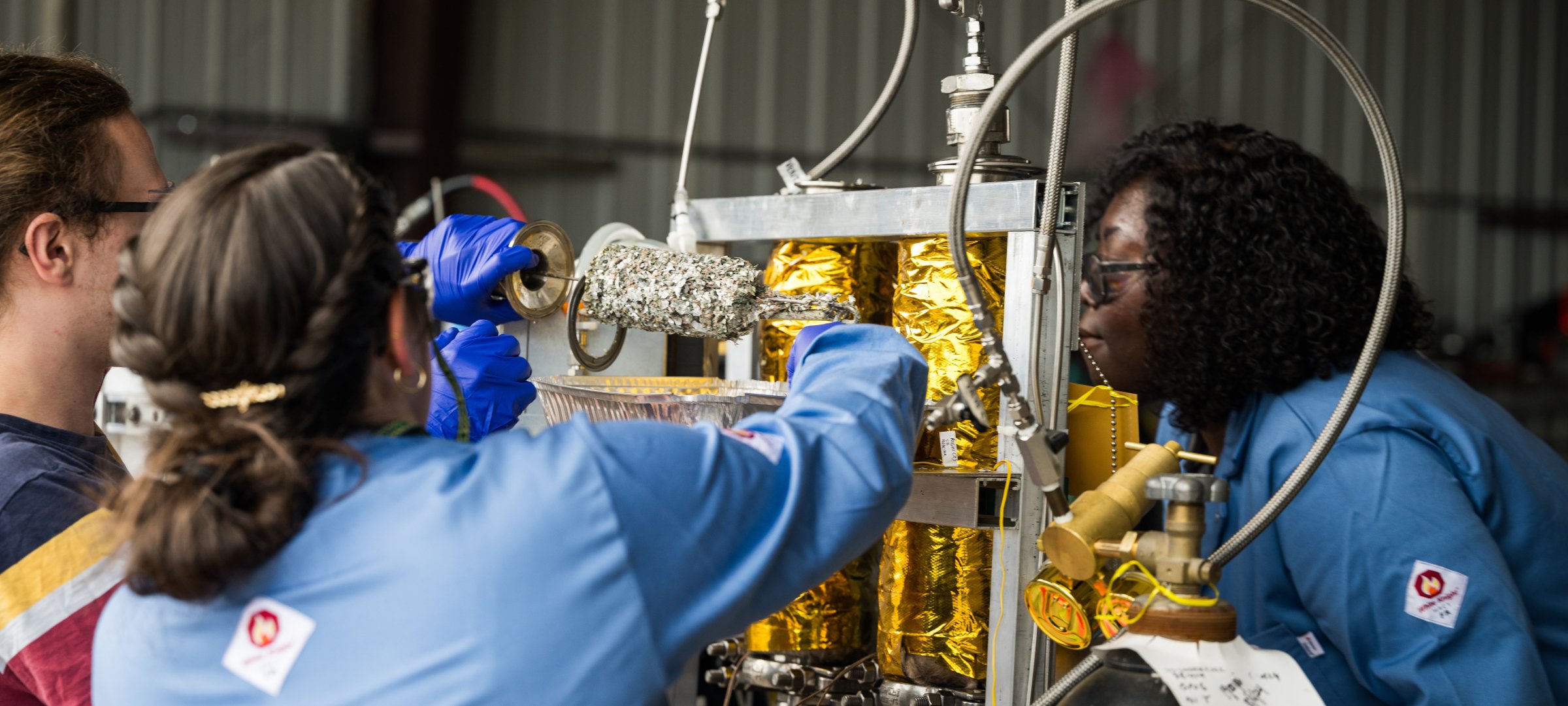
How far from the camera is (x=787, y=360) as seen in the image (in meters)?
1.30

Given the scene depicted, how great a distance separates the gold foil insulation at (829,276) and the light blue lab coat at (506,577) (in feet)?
1.69

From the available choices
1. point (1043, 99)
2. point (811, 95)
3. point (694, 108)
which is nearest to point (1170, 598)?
point (694, 108)

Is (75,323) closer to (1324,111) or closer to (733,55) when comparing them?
(733,55)

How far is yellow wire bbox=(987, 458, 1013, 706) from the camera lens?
1105 mm

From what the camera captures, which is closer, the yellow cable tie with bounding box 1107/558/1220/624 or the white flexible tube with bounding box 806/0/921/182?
the yellow cable tie with bounding box 1107/558/1220/624

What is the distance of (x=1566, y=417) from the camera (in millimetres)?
6059

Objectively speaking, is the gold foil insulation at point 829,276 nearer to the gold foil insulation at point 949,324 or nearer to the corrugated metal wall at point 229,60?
the gold foil insulation at point 949,324

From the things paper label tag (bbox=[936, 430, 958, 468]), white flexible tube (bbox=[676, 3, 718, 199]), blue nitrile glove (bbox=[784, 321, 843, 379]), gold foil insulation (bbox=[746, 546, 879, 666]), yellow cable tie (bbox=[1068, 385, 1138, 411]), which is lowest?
gold foil insulation (bbox=[746, 546, 879, 666])

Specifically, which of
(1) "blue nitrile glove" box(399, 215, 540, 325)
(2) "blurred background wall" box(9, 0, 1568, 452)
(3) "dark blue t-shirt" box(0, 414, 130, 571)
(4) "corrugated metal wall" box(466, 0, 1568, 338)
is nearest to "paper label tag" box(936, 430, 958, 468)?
(1) "blue nitrile glove" box(399, 215, 540, 325)

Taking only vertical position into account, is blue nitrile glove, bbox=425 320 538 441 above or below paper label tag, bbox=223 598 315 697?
above

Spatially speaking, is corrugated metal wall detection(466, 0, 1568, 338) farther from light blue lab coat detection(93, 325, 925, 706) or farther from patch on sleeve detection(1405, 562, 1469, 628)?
light blue lab coat detection(93, 325, 925, 706)

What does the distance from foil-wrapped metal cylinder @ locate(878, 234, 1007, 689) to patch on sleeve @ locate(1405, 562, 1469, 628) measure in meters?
0.38

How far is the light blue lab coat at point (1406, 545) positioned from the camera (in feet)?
3.67

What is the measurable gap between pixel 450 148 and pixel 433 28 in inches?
20.8
